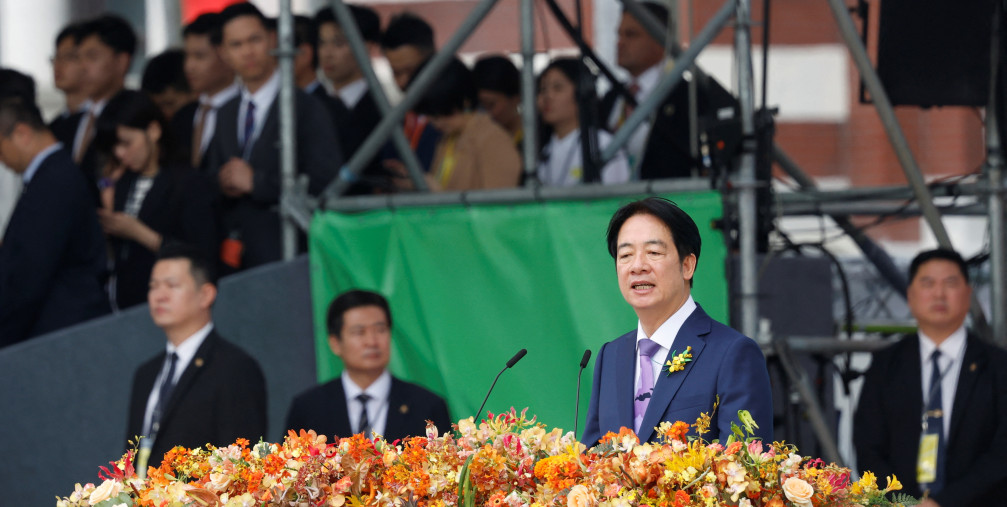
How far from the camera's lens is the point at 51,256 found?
5.73m

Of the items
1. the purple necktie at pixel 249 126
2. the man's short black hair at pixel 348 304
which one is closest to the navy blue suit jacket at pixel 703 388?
the man's short black hair at pixel 348 304

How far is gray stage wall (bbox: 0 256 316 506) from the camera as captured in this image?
556cm

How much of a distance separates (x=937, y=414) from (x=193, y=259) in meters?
2.92

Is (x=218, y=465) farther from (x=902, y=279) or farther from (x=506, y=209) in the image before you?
(x=902, y=279)

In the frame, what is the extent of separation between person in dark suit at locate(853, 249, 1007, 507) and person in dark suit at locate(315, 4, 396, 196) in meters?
2.49

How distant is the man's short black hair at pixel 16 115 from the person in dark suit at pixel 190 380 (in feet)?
3.82

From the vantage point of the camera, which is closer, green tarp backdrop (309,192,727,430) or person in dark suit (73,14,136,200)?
green tarp backdrop (309,192,727,430)

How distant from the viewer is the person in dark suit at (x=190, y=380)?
4.89m

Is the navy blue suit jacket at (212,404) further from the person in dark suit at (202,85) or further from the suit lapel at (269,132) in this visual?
the person in dark suit at (202,85)

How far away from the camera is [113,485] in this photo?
2.50 metres

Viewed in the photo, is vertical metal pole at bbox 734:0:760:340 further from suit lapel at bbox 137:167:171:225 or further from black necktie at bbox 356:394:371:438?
suit lapel at bbox 137:167:171:225

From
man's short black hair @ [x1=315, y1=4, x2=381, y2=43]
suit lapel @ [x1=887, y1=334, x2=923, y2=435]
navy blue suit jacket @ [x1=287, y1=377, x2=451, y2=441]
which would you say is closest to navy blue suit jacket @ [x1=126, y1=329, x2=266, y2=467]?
navy blue suit jacket @ [x1=287, y1=377, x2=451, y2=441]

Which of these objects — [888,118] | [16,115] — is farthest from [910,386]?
[16,115]

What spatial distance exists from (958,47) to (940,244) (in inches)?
32.2
